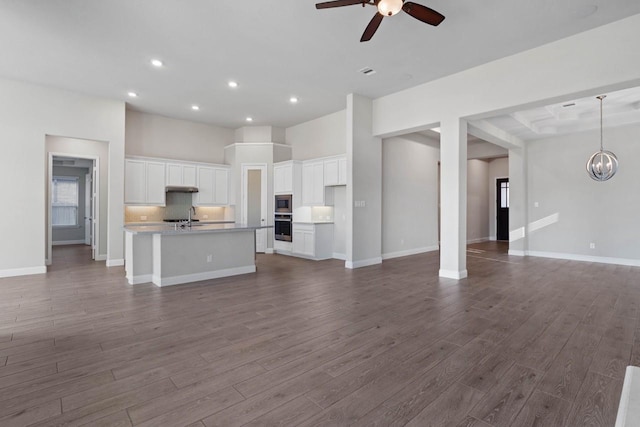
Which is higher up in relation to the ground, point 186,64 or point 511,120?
point 186,64

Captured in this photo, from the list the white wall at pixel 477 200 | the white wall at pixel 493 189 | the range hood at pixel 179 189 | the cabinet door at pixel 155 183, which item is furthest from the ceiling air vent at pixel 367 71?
the white wall at pixel 493 189

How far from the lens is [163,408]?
189 centimetres

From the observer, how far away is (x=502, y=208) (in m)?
11.5

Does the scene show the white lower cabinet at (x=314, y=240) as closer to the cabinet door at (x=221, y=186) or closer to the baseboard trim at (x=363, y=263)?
the baseboard trim at (x=363, y=263)

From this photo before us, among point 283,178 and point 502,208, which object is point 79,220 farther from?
point 502,208

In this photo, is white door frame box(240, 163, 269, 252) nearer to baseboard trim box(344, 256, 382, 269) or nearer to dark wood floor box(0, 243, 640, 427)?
baseboard trim box(344, 256, 382, 269)

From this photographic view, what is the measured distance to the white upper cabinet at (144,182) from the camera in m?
7.17

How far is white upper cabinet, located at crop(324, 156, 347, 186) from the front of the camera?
7086 millimetres

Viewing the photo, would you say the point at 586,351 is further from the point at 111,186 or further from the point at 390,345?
the point at 111,186

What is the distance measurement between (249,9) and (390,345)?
382 centimetres

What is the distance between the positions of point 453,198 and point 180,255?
456cm

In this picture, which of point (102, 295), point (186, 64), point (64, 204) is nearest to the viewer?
point (102, 295)

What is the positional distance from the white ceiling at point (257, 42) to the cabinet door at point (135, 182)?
1.52 meters

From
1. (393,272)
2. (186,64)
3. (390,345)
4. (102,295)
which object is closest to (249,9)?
(186,64)
